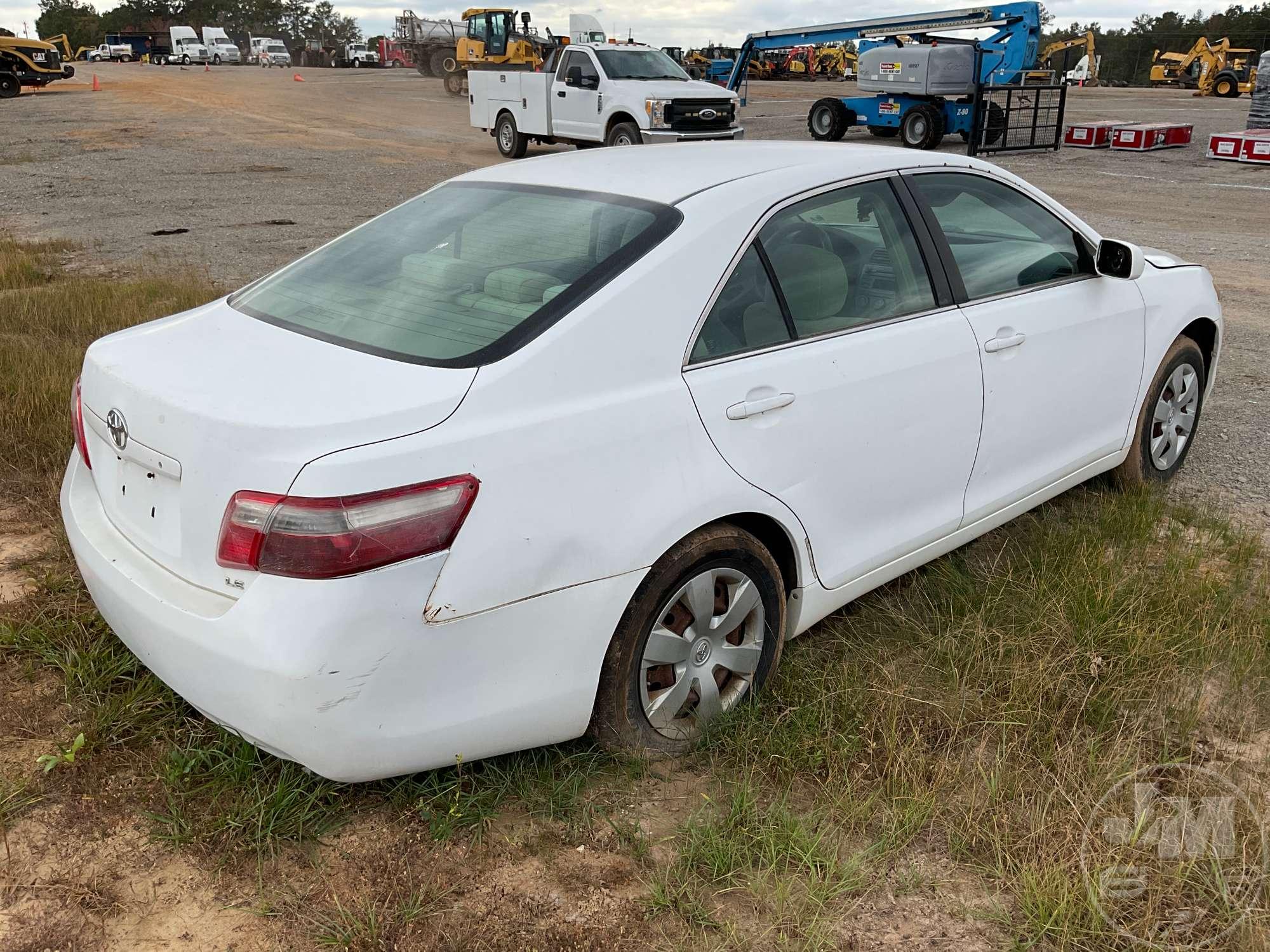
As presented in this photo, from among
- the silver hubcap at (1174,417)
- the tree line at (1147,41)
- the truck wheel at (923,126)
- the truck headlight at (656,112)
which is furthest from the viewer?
the tree line at (1147,41)

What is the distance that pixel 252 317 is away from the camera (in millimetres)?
2988

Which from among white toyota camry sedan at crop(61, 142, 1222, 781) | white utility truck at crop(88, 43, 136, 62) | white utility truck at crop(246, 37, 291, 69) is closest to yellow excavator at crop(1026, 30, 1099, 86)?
white toyota camry sedan at crop(61, 142, 1222, 781)

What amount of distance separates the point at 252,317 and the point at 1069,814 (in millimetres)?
2488

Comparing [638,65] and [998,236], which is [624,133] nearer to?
[638,65]

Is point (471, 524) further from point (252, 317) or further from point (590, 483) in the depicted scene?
point (252, 317)

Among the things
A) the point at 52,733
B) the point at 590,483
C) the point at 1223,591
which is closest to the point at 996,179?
the point at 1223,591

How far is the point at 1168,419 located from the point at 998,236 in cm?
142

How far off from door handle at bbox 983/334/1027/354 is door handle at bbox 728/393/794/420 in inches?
38.1

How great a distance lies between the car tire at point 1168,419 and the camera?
441cm

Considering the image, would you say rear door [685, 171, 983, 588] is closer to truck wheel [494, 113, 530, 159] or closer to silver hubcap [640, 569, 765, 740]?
silver hubcap [640, 569, 765, 740]

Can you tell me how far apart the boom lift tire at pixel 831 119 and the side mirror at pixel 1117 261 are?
755 inches

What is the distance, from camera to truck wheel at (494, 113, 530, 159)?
69.4 ft

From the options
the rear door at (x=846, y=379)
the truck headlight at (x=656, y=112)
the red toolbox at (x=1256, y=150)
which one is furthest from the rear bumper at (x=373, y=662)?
the red toolbox at (x=1256, y=150)

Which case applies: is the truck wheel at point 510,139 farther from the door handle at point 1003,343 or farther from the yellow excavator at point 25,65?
the yellow excavator at point 25,65
